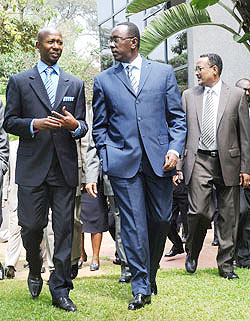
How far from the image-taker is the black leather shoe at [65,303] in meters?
4.98

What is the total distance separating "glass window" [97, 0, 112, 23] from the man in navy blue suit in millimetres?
15869

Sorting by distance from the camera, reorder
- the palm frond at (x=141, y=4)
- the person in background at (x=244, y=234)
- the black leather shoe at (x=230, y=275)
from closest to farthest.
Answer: the black leather shoe at (x=230, y=275)
the person in background at (x=244, y=234)
the palm frond at (x=141, y=4)

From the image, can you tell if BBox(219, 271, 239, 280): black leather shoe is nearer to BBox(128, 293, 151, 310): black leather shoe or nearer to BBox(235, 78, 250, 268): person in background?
BBox(235, 78, 250, 268): person in background

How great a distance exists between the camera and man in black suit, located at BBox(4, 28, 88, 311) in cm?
508

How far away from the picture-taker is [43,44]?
17.1ft

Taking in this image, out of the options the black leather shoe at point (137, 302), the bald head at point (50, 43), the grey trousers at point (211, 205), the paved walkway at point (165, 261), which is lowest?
the paved walkway at point (165, 261)

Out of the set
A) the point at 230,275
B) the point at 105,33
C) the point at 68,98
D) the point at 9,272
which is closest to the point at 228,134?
the point at 230,275

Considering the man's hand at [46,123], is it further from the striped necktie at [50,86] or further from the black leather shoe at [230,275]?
the black leather shoe at [230,275]

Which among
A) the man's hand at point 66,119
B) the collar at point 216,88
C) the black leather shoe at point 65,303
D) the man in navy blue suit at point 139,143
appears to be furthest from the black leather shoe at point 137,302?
the collar at point 216,88

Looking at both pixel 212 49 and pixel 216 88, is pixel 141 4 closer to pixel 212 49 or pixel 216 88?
pixel 216 88

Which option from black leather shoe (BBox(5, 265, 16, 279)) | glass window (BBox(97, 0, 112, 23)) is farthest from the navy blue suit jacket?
glass window (BBox(97, 0, 112, 23))

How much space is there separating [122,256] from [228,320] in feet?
7.30

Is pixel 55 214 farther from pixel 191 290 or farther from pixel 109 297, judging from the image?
pixel 191 290

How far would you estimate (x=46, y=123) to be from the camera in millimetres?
4895
